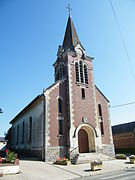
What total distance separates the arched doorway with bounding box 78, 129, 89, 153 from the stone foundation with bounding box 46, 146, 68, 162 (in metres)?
2.39

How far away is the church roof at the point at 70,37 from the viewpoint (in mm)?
21547

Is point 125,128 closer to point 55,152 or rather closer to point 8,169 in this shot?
point 55,152

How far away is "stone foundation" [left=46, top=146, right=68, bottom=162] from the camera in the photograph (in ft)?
48.5

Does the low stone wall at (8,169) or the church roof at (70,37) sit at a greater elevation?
the church roof at (70,37)

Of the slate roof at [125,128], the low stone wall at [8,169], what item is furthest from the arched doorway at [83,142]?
the slate roof at [125,128]

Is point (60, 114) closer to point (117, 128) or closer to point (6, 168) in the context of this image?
Answer: point (6, 168)

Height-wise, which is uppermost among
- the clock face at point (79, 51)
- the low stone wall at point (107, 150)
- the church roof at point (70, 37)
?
the church roof at point (70, 37)

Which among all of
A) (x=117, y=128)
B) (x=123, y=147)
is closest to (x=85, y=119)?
(x=123, y=147)

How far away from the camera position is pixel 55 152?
1528 centimetres

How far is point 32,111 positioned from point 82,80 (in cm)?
779

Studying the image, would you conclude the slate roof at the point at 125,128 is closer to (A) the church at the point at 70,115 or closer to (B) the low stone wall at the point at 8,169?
(A) the church at the point at 70,115

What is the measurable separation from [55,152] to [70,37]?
52.2ft

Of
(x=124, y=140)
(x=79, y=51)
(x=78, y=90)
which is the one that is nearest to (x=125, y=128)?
(x=124, y=140)

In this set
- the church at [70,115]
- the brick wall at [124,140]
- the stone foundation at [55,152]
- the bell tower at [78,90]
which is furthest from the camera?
the brick wall at [124,140]
